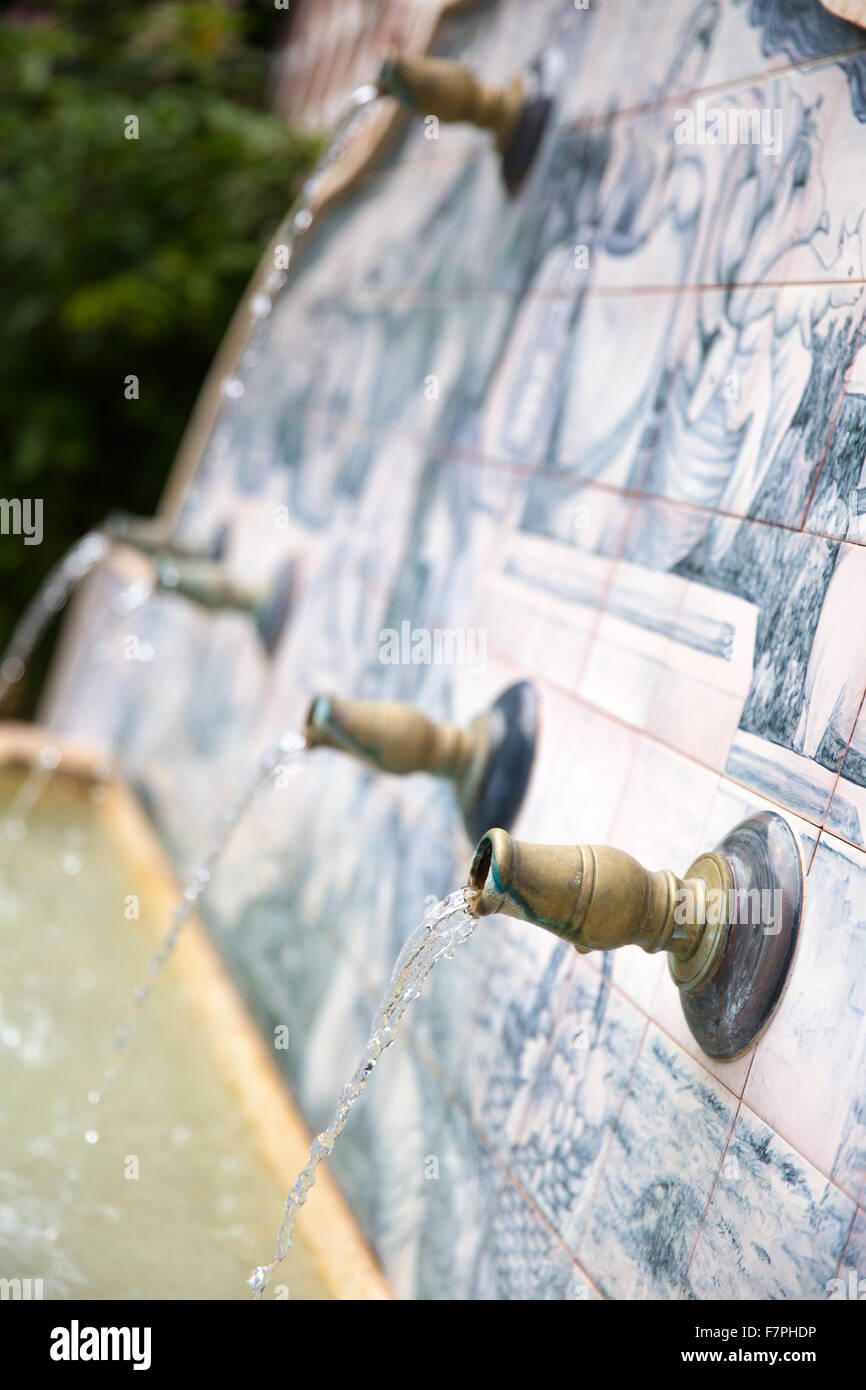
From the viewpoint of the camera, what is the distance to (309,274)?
5.68 metres

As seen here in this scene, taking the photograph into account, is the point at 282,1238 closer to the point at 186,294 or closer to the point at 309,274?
the point at 309,274

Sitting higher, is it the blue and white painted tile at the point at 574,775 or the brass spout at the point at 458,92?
the brass spout at the point at 458,92

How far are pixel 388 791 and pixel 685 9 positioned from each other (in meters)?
2.11

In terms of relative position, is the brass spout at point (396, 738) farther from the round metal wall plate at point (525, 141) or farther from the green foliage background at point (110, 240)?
the green foliage background at point (110, 240)

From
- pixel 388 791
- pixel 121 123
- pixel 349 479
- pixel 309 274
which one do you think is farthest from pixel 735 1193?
pixel 121 123

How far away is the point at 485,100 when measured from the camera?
13.0 ft

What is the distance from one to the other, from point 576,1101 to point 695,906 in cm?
55

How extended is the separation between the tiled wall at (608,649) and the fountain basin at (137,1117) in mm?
123

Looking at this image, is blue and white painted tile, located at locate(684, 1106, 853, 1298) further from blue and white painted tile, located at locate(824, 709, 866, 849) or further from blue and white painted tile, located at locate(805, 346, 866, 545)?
blue and white painted tile, located at locate(805, 346, 866, 545)

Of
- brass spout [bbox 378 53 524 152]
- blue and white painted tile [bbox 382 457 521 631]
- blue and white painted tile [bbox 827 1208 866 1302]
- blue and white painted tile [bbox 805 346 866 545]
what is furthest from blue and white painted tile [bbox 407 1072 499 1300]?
brass spout [bbox 378 53 524 152]

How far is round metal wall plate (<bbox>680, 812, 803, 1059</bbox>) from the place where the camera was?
81.0 inches

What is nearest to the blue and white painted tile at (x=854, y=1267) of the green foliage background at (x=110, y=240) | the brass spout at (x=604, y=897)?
the brass spout at (x=604, y=897)

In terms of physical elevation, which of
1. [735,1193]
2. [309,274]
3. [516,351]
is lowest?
[735,1193]

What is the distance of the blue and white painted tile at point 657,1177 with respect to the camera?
212 centimetres
